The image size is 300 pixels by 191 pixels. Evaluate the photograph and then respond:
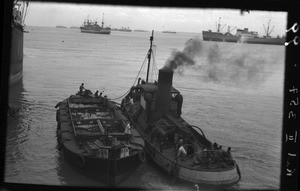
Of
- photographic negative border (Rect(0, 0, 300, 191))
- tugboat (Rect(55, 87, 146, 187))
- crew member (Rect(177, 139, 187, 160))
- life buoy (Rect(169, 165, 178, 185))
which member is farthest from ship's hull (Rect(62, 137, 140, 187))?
photographic negative border (Rect(0, 0, 300, 191))

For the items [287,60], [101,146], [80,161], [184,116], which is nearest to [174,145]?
[101,146]

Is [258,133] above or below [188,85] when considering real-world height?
below

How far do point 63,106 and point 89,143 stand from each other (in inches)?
253

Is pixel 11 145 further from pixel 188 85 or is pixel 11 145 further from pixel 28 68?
pixel 28 68

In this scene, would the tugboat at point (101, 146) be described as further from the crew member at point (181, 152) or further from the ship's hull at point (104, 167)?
the crew member at point (181, 152)

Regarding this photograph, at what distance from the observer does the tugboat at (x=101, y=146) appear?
1207cm

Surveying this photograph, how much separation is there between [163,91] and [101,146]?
4446 millimetres

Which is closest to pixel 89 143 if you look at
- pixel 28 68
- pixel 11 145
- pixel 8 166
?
pixel 8 166

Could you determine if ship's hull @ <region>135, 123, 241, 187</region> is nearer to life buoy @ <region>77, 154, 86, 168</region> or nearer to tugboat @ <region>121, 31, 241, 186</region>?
tugboat @ <region>121, 31, 241, 186</region>

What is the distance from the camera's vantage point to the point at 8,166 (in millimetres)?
14945

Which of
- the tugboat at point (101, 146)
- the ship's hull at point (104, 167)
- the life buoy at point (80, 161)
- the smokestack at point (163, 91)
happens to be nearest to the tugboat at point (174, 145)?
the smokestack at point (163, 91)

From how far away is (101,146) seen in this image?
1245 cm

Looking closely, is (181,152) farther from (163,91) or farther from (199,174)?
(163,91)

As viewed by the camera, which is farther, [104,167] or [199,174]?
[104,167]
